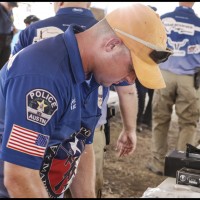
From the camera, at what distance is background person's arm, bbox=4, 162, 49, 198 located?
115 cm

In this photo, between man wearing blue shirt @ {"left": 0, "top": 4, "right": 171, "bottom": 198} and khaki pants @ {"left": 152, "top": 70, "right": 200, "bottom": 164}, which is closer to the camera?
man wearing blue shirt @ {"left": 0, "top": 4, "right": 171, "bottom": 198}

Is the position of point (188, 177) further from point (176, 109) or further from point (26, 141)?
point (176, 109)

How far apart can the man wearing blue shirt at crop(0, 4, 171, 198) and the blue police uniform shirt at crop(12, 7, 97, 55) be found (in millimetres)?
786

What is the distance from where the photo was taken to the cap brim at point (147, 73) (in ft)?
4.24

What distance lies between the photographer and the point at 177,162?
175cm

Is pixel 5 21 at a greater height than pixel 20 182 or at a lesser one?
greater

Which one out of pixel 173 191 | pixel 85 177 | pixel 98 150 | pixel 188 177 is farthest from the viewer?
pixel 98 150

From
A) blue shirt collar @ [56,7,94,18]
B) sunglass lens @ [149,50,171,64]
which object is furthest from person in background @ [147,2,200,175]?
sunglass lens @ [149,50,171,64]

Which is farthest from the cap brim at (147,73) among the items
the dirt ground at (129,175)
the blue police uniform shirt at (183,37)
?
the blue police uniform shirt at (183,37)

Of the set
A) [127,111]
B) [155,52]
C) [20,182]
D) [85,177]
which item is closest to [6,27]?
[127,111]

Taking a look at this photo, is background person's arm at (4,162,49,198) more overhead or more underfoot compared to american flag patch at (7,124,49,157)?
more underfoot

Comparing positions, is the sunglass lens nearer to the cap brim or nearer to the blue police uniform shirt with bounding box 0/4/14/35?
the cap brim

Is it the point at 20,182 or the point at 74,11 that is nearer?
the point at 20,182

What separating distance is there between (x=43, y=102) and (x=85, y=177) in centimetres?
66
